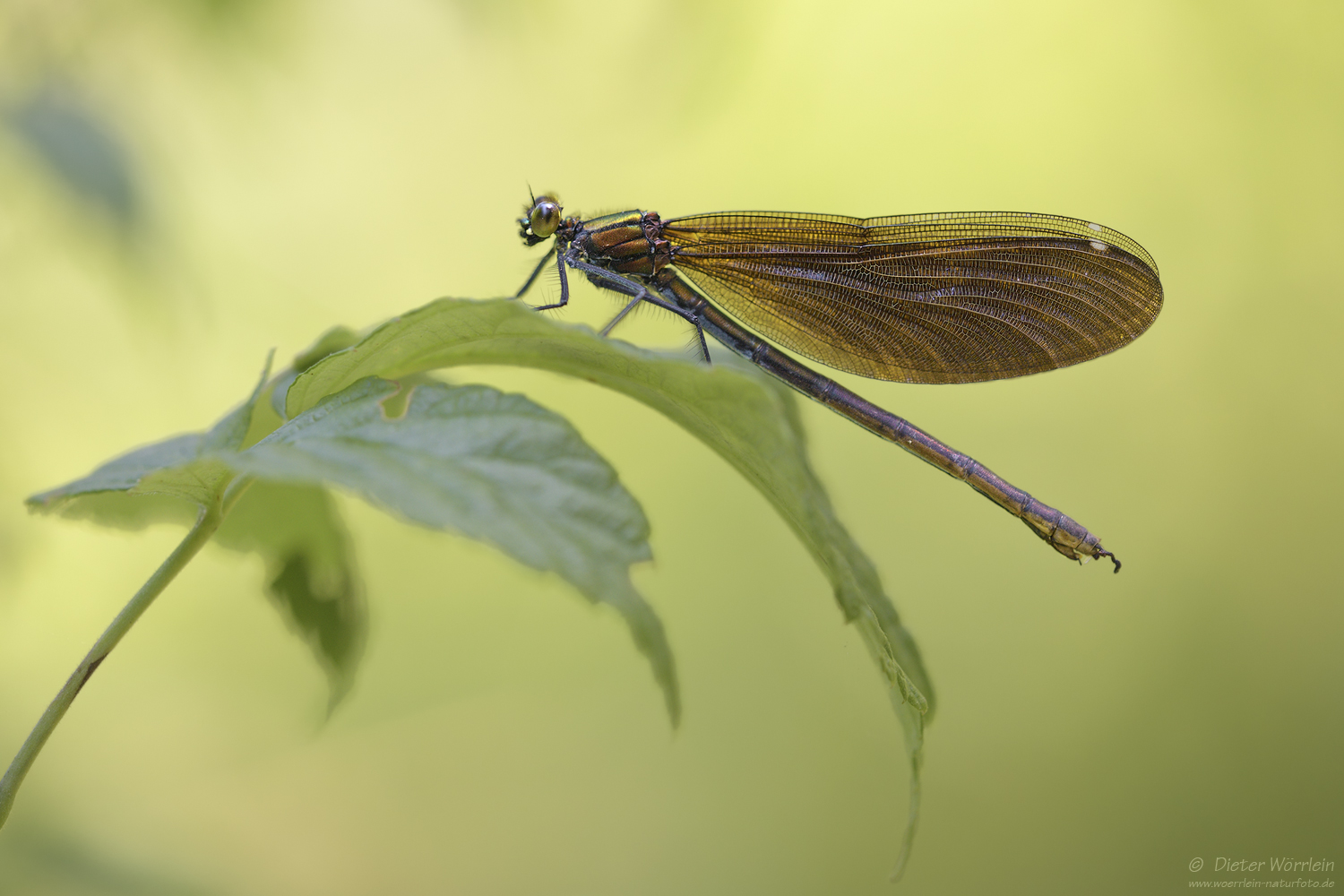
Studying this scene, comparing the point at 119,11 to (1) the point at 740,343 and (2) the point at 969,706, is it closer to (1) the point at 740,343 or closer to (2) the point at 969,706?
(1) the point at 740,343

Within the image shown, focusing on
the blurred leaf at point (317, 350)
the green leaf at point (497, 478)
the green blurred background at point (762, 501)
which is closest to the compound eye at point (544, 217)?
the blurred leaf at point (317, 350)

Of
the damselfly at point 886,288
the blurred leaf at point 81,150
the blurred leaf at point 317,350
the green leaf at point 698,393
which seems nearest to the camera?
the green leaf at point 698,393

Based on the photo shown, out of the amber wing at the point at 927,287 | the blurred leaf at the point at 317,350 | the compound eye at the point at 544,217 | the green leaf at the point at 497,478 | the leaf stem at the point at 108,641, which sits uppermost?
the compound eye at the point at 544,217

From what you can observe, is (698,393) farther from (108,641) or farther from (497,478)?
(108,641)

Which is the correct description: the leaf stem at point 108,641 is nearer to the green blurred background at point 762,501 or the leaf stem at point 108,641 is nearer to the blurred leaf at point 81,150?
the blurred leaf at point 81,150

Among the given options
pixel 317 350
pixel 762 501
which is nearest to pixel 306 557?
pixel 317 350

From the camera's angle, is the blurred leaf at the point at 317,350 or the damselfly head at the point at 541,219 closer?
the blurred leaf at the point at 317,350

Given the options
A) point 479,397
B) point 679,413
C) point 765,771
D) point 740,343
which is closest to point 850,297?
point 740,343
